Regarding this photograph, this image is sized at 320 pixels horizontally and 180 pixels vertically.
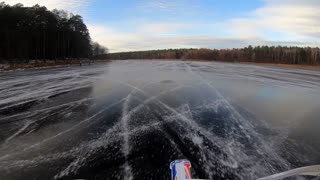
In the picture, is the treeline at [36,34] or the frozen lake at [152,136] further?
the treeline at [36,34]

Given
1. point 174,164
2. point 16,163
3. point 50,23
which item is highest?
point 50,23

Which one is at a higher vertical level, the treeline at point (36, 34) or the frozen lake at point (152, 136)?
the treeline at point (36, 34)

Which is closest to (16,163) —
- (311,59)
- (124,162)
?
(124,162)

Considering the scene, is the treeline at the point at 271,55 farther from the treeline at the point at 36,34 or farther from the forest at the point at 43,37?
the treeline at the point at 36,34

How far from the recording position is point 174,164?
3451 millimetres

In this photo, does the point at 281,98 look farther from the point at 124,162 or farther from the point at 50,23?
the point at 50,23

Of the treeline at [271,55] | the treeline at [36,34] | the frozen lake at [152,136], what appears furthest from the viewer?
the treeline at [271,55]

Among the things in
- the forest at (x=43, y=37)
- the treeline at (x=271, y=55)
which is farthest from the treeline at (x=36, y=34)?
the treeline at (x=271, y=55)

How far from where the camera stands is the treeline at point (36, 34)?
176 ft

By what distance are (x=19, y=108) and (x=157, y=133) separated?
4.83m

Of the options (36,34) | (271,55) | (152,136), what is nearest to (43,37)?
(36,34)

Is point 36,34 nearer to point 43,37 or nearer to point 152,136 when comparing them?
point 43,37

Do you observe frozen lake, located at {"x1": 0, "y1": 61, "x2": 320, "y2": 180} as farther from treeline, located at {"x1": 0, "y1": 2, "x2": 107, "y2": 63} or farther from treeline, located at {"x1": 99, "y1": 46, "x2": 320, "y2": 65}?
treeline, located at {"x1": 99, "y1": 46, "x2": 320, "y2": 65}

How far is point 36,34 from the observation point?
195 ft
